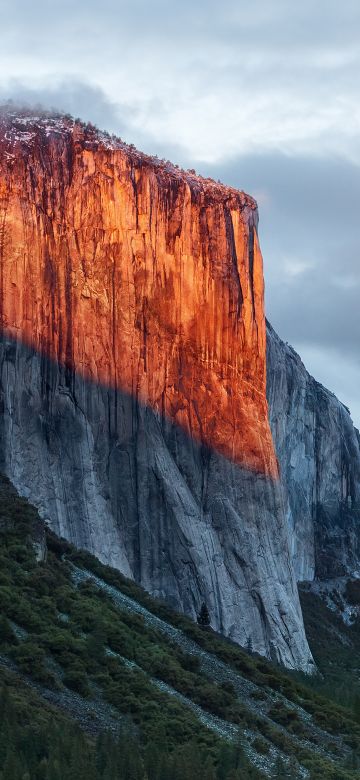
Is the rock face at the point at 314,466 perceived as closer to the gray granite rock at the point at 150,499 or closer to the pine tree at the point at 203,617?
the gray granite rock at the point at 150,499

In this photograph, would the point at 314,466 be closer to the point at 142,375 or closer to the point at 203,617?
the point at 142,375

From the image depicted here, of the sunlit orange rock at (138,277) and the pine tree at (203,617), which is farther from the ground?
the sunlit orange rock at (138,277)

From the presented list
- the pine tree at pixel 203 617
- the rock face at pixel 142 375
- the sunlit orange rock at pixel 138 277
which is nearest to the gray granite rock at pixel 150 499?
the rock face at pixel 142 375

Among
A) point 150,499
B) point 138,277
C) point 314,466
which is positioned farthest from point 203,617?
point 314,466

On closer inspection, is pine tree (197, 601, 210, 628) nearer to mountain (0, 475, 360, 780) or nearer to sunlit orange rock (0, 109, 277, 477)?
sunlit orange rock (0, 109, 277, 477)

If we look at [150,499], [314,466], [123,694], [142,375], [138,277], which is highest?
[138,277]

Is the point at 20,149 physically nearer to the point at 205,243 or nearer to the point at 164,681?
the point at 205,243

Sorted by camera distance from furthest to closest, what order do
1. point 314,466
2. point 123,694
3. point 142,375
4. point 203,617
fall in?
point 314,466, point 142,375, point 203,617, point 123,694
